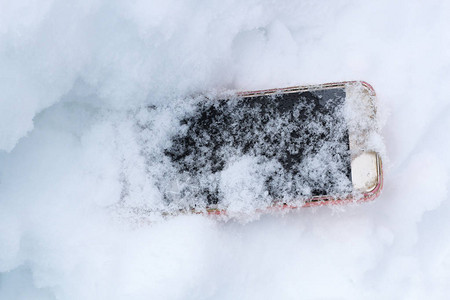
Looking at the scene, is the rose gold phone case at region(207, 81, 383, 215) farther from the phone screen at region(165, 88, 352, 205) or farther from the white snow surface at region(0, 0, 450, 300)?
the white snow surface at region(0, 0, 450, 300)

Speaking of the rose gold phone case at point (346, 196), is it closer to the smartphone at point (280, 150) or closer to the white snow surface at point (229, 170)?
the smartphone at point (280, 150)

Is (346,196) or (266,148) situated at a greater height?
(266,148)

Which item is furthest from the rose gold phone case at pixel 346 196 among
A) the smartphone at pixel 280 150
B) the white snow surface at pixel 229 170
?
the white snow surface at pixel 229 170

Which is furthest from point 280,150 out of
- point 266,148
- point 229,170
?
point 229,170

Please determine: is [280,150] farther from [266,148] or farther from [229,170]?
[229,170]

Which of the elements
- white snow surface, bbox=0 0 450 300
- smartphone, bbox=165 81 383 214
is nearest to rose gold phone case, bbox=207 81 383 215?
smartphone, bbox=165 81 383 214
